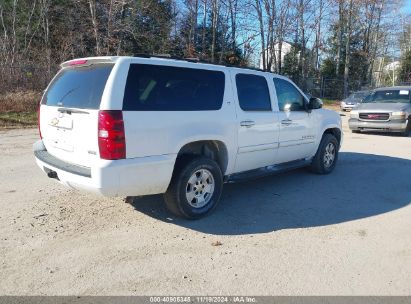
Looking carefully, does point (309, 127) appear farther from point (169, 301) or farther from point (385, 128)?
point (385, 128)

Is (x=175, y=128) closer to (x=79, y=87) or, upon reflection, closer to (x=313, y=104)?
(x=79, y=87)

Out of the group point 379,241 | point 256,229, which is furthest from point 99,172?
point 379,241

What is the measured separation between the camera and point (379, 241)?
15.0 ft

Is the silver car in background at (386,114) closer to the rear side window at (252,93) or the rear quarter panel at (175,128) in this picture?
A: the rear side window at (252,93)

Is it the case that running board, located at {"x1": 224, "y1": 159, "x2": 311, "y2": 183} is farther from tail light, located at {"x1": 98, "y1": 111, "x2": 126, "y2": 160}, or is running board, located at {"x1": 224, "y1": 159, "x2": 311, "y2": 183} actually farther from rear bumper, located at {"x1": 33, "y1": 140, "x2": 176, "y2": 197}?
tail light, located at {"x1": 98, "y1": 111, "x2": 126, "y2": 160}

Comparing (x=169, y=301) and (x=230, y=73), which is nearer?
(x=169, y=301)

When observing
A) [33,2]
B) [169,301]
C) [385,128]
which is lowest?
[169,301]

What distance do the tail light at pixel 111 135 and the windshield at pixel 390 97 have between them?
13267 mm

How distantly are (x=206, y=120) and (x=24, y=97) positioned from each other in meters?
13.7

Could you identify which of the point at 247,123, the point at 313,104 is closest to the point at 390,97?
the point at 313,104

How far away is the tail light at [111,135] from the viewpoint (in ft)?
13.2

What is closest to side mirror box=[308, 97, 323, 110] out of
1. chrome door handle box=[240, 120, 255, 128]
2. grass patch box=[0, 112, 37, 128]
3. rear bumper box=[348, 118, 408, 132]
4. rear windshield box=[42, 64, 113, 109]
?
chrome door handle box=[240, 120, 255, 128]

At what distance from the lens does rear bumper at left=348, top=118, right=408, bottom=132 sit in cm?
1350

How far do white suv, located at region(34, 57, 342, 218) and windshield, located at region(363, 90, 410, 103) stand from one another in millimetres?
10302
